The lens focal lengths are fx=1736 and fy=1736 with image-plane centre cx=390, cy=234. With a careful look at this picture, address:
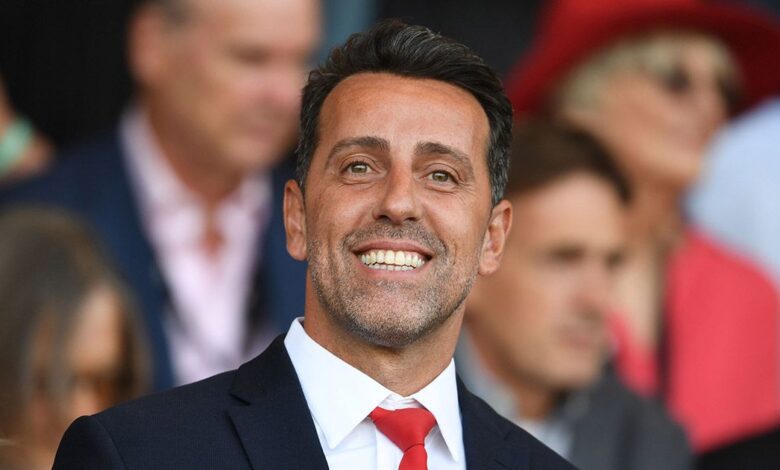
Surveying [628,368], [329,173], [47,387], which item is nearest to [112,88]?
[47,387]

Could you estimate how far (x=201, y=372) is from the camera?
17.1ft

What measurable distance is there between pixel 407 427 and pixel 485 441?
7.9 inches

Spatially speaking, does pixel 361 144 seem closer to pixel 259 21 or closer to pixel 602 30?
pixel 259 21

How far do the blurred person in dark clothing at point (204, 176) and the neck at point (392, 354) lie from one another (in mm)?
2403

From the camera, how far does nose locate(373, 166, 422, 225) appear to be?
9.02 ft

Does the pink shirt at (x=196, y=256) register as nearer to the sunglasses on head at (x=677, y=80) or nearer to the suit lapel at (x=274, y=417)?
the sunglasses on head at (x=677, y=80)

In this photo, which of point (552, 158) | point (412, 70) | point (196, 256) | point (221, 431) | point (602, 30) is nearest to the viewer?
point (221, 431)

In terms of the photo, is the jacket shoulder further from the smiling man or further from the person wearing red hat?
the person wearing red hat

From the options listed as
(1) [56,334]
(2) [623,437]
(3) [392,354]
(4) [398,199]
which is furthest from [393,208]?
(2) [623,437]

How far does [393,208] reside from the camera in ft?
9.01

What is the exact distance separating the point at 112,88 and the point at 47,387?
1.54 m

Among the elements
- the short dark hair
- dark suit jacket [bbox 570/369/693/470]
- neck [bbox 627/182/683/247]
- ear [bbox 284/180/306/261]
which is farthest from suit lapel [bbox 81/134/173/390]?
ear [bbox 284/180/306/261]

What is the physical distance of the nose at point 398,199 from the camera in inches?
108

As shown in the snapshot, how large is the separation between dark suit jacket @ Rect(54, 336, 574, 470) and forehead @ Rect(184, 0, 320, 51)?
266 cm
